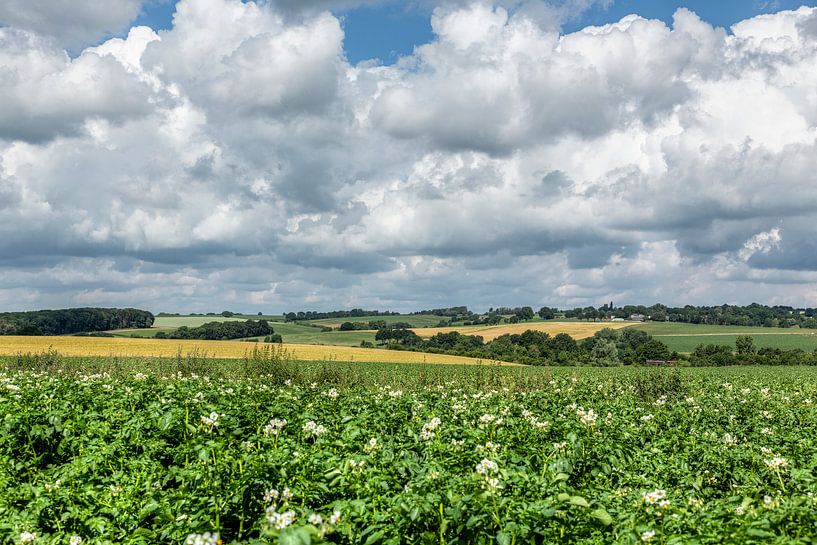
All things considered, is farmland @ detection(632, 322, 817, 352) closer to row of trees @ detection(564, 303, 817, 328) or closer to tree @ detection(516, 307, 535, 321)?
row of trees @ detection(564, 303, 817, 328)

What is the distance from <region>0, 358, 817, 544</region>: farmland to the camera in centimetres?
496

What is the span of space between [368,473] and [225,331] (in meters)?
101

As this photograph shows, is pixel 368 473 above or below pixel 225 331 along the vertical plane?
above

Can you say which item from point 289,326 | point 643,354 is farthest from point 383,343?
point 643,354

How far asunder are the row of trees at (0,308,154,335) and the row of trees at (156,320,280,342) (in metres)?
13.5

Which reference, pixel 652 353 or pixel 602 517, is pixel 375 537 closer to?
pixel 602 517

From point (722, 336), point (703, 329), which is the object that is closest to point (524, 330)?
point (722, 336)

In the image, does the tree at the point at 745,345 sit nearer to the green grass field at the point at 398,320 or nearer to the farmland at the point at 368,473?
the green grass field at the point at 398,320

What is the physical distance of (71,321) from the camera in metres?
99.2

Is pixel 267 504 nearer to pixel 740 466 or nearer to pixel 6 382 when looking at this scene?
pixel 740 466

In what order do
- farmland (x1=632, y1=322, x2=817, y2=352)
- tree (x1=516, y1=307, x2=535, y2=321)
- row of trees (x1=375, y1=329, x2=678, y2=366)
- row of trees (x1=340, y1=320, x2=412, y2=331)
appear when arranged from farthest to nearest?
tree (x1=516, y1=307, x2=535, y2=321) → row of trees (x1=340, y1=320, x2=412, y2=331) → farmland (x1=632, y1=322, x2=817, y2=352) → row of trees (x1=375, y1=329, x2=678, y2=366)

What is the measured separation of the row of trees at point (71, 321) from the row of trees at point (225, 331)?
13.5m

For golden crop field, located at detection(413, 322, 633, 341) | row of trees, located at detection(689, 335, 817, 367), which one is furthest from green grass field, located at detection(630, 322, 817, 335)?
row of trees, located at detection(689, 335, 817, 367)

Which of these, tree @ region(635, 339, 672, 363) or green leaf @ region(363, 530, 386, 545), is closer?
green leaf @ region(363, 530, 386, 545)
